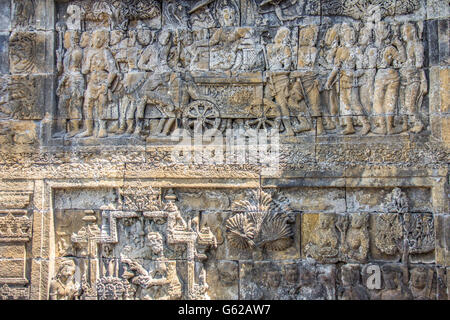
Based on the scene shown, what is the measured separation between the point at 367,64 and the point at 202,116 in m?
2.20

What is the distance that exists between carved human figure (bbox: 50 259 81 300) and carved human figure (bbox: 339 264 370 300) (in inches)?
133

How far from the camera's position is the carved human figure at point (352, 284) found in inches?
253

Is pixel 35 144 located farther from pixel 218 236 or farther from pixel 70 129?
pixel 218 236

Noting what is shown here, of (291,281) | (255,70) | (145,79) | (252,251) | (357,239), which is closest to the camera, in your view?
(357,239)

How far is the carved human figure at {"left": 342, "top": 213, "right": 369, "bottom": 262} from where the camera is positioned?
6.43m

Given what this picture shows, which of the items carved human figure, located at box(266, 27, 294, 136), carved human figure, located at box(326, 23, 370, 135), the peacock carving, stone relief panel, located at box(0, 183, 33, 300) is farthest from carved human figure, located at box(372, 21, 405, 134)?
stone relief panel, located at box(0, 183, 33, 300)

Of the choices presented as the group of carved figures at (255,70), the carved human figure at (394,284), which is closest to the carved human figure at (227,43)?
the group of carved figures at (255,70)

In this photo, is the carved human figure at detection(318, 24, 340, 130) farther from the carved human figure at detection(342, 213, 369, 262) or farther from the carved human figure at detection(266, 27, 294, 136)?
the carved human figure at detection(342, 213, 369, 262)

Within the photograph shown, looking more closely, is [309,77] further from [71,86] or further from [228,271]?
[71,86]

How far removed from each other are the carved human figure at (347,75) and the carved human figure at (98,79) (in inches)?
113

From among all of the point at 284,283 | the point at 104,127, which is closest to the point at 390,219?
the point at 284,283

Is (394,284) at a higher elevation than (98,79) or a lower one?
lower

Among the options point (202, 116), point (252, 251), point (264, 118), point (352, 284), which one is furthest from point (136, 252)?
point (352, 284)

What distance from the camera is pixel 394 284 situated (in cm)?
639
